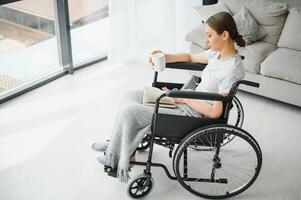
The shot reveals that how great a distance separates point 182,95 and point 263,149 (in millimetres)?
1013

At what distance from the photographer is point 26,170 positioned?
239 cm

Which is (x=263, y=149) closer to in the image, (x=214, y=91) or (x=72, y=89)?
(x=214, y=91)

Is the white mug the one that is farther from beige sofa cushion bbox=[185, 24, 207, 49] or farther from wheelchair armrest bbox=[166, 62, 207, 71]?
beige sofa cushion bbox=[185, 24, 207, 49]

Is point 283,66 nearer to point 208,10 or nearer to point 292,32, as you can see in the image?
point 292,32

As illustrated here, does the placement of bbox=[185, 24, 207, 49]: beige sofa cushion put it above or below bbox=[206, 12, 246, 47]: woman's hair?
below

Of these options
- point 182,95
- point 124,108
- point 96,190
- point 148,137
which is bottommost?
point 96,190

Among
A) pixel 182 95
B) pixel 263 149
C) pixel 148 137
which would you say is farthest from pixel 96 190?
pixel 263 149

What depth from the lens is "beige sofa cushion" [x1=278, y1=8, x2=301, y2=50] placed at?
321cm

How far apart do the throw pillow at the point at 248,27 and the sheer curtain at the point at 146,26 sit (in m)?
0.66

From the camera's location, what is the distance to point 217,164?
7.07ft

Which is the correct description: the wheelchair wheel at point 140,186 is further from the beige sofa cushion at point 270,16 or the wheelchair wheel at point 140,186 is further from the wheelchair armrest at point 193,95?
the beige sofa cushion at point 270,16

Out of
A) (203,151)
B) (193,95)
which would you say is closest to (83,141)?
(203,151)

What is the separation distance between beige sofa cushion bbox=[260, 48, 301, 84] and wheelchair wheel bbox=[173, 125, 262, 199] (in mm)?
633

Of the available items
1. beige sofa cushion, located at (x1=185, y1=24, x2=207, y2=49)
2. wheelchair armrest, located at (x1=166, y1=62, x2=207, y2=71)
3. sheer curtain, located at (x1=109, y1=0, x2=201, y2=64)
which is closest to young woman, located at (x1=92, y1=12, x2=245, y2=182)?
wheelchair armrest, located at (x1=166, y1=62, x2=207, y2=71)
